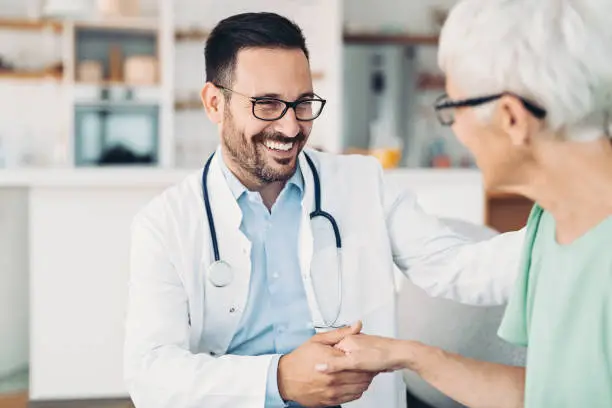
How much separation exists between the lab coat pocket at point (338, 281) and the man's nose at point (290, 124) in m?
0.25

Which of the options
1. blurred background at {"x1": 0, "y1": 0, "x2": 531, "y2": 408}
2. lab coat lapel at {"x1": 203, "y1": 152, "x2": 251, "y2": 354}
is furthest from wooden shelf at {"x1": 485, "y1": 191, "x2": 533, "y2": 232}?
lab coat lapel at {"x1": 203, "y1": 152, "x2": 251, "y2": 354}

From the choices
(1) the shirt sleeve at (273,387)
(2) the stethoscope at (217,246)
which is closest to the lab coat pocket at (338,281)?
(2) the stethoscope at (217,246)

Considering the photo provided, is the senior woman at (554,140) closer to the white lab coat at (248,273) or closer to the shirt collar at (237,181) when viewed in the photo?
the white lab coat at (248,273)

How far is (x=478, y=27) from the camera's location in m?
0.91

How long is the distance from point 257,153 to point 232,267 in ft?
0.72

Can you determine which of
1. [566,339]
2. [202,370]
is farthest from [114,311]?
Answer: [566,339]

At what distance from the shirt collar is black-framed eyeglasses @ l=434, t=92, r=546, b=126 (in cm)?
61

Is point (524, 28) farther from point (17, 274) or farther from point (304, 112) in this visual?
point (17, 274)

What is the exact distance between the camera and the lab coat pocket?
1.54 meters

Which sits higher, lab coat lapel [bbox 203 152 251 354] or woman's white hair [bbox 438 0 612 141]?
woman's white hair [bbox 438 0 612 141]

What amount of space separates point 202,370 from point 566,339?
0.65 meters

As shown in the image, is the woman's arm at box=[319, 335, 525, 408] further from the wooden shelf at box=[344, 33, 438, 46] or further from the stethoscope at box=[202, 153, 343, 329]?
the wooden shelf at box=[344, 33, 438, 46]

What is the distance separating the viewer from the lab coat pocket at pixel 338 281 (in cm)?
154

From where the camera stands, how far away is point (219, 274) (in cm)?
146
